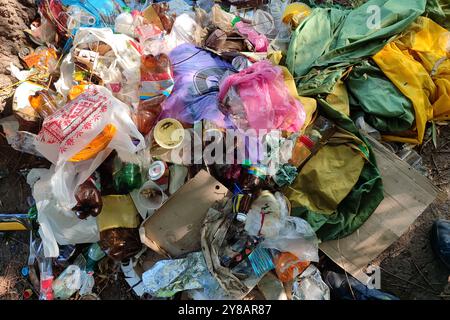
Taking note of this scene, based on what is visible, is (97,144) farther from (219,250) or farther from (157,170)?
(219,250)

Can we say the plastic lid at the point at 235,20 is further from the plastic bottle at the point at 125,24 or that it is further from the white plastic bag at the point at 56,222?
the white plastic bag at the point at 56,222

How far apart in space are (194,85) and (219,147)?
0.44m

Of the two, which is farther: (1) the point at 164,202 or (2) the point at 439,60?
(2) the point at 439,60

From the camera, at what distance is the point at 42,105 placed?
6.95ft

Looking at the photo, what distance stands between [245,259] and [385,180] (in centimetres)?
95

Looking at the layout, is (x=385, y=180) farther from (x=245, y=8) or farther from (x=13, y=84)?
(x=13, y=84)

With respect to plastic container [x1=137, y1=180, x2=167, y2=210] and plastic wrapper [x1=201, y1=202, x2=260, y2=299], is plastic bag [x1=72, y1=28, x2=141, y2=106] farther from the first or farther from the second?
plastic wrapper [x1=201, y1=202, x2=260, y2=299]

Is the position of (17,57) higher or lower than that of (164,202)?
higher

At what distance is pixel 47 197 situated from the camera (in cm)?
205

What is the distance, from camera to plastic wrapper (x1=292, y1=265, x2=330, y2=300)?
78.3 inches

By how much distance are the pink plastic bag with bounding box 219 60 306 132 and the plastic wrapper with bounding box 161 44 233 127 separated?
114 mm

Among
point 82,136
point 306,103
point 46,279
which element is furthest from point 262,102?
point 46,279
